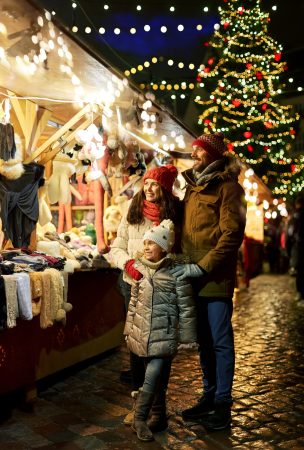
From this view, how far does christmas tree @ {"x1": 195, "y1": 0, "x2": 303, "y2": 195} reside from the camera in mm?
24531

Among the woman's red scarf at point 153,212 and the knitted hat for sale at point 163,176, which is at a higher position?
the knitted hat for sale at point 163,176

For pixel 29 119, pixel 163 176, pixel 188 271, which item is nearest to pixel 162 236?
pixel 188 271

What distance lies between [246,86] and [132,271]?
21.8 metres

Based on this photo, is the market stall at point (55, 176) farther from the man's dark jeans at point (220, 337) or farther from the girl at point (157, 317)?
the man's dark jeans at point (220, 337)

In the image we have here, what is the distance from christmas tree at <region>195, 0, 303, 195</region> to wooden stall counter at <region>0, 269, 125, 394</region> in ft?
59.3

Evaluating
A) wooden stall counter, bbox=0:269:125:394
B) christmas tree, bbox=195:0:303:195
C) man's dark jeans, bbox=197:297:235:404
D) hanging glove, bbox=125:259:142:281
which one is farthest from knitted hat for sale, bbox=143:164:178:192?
christmas tree, bbox=195:0:303:195

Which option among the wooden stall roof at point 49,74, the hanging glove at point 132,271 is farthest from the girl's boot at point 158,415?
the wooden stall roof at point 49,74

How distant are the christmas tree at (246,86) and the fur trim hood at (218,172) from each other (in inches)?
779

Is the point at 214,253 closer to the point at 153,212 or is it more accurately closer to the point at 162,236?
the point at 162,236

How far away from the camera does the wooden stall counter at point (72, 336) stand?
16.4ft

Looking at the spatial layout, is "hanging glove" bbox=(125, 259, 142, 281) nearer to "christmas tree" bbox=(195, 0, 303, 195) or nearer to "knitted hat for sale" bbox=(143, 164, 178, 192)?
"knitted hat for sale" bbox=(143, 164, 178, 192)

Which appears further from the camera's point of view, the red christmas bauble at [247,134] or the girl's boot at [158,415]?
the red christmas bauble at [247,134]

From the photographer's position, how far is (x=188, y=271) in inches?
167

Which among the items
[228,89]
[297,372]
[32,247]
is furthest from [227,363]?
[228,89]
